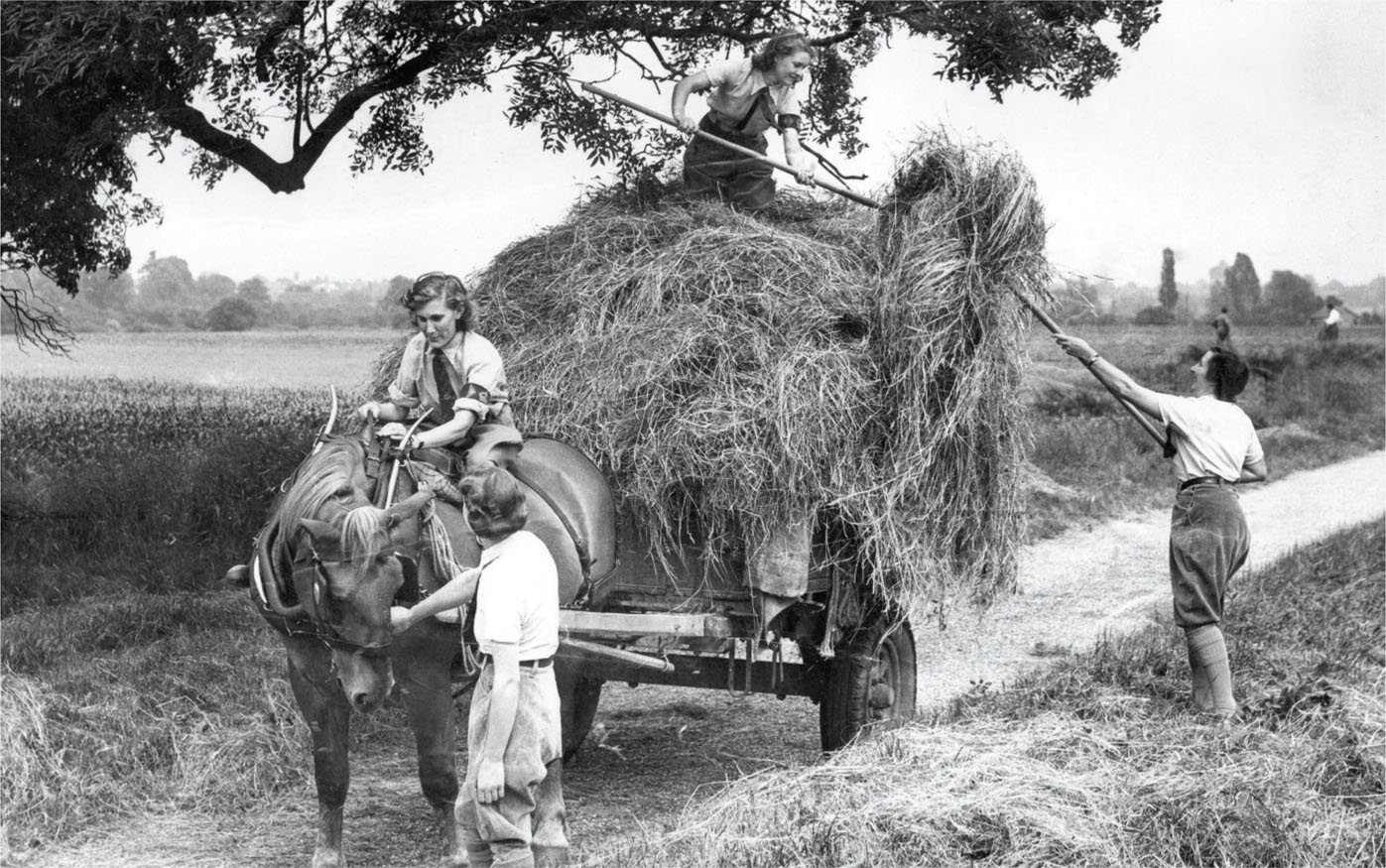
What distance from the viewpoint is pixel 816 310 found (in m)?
5.15

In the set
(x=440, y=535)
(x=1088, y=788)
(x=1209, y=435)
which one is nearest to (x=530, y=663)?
(x=440, y=535)

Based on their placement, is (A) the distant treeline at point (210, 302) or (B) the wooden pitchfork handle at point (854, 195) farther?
(A) the distant treeline at point (210, 302)

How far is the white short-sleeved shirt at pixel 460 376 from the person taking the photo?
4.59 meters

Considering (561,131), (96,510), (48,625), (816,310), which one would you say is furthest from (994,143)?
(96,510)

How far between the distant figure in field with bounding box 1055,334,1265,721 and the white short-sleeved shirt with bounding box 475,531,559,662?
297 cm

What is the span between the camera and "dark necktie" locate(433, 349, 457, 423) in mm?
4738

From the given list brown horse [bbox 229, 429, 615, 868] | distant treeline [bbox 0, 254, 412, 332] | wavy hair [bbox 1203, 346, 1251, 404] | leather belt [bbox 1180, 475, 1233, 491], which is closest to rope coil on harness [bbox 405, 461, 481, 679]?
brown horse [bbox 229, 429, 615, 868]

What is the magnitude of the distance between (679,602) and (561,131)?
12.4ft

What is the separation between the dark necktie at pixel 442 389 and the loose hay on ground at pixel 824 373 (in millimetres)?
481

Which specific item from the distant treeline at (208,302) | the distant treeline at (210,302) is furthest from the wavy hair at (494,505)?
the distant treeline at (208,302)

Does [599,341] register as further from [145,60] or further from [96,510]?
[96,510]

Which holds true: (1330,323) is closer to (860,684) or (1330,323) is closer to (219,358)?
(219,358)

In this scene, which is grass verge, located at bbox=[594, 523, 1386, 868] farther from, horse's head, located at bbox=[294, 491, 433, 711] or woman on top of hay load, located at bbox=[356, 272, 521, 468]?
woman on top of hay load, located at bbox=[356, 272, 521, 468]

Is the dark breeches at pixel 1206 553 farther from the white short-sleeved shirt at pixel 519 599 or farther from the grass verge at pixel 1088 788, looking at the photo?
the white short-sleeved shirt at pixel 519 599
